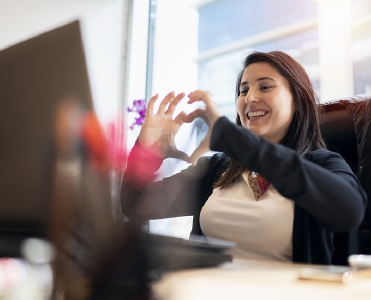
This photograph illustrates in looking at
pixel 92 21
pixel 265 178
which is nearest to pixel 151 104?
pixel 265 178

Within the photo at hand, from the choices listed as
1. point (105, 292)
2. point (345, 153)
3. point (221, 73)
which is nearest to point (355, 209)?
point (345, 153)

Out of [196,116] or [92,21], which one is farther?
[92,21]

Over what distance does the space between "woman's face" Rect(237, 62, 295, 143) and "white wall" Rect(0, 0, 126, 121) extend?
83 centimetres

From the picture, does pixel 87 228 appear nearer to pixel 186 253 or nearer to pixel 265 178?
pixel 186 253

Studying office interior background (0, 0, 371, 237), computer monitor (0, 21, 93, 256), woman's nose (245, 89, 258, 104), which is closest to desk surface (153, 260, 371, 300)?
computer monitor (0, 21, 93, 256)

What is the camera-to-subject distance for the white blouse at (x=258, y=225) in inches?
42.3

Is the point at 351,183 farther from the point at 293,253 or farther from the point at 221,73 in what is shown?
the point at 221,73

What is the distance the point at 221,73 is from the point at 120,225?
255 centimetres

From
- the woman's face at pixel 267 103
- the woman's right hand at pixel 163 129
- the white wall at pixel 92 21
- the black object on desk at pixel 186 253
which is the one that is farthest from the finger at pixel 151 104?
the white wall at pixel 92 21

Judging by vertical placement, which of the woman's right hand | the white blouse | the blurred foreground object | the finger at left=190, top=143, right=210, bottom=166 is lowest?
the white blouse

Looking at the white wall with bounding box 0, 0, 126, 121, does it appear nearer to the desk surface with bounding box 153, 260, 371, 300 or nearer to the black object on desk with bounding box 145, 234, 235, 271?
the black object on desk with bounding box 145, 234, 235, 271

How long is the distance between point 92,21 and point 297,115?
1793 mm

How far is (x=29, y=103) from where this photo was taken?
0.47 meters

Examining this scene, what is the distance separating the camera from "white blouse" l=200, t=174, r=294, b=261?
108 centimetres
